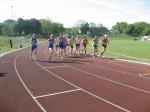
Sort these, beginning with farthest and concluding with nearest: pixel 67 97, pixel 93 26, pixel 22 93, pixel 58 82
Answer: pixel 93 26
pixel 58 82
pixel 22 93
pixel 67 97

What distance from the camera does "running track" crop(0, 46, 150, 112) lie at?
946 centimetres

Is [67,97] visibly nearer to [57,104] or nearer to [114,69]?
[57,104]

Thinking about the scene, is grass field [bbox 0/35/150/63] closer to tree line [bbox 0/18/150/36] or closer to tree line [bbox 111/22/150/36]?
tree line [bbox 0/18/150/36]

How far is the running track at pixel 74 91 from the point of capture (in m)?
9.46

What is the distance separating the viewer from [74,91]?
11.7 meters

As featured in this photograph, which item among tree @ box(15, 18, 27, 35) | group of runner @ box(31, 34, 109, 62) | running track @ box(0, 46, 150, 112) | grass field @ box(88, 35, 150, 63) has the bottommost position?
running track @ box(0, 46, 150, 112)

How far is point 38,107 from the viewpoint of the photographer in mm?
9492

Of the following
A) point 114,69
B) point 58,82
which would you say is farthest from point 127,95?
point 114,69

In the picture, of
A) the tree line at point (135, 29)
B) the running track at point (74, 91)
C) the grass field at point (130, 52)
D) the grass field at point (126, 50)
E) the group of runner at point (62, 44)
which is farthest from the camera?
the tree line at point (135, 29)

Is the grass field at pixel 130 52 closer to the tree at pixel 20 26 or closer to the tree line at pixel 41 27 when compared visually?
the tree line at pixel 41 27

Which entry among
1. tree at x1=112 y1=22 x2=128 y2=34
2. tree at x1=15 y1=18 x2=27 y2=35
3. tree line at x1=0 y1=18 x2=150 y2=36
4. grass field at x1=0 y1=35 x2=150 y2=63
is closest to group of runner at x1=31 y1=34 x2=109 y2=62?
grass field at x1=0 y1=35 x2=150 y2=63

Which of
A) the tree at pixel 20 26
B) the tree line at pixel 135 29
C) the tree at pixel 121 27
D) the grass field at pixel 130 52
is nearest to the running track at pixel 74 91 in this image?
the grass field at pixel 130 52

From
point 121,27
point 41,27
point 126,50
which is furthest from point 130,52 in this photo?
point 121,27

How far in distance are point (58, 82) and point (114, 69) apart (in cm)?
546
